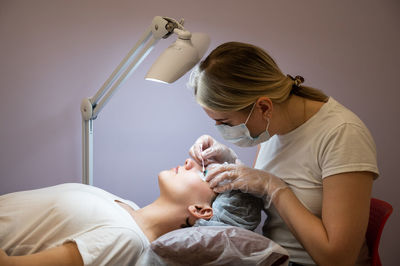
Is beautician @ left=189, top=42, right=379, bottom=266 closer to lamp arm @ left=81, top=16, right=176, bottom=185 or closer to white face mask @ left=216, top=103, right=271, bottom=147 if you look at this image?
white face mask @ left=216, top=103, right=271, bottom=147

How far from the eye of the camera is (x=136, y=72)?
2.17 metres

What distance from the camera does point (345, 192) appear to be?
1.24 metres

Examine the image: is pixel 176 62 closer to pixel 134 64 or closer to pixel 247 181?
pixel 134 64

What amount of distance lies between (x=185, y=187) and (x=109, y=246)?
44 cm

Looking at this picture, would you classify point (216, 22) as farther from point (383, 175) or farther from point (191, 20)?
point (383, 175)

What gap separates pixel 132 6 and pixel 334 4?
1.07m

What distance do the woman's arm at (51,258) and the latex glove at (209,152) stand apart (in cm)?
67

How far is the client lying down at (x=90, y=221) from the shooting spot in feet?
4.01

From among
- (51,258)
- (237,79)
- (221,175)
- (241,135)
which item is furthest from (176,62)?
(51,258)

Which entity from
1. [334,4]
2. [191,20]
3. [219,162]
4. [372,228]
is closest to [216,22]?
[191,20]

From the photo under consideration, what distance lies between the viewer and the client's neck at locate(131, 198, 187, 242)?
60.5 inches

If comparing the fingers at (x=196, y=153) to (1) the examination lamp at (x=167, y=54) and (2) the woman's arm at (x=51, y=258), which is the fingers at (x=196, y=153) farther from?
(2) the woman's arm at (x=51, y=258)

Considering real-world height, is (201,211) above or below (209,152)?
below

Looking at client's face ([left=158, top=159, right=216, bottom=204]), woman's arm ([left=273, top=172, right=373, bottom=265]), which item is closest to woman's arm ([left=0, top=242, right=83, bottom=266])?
client's face ([left=158, top=159, right=216, bottom=204])
